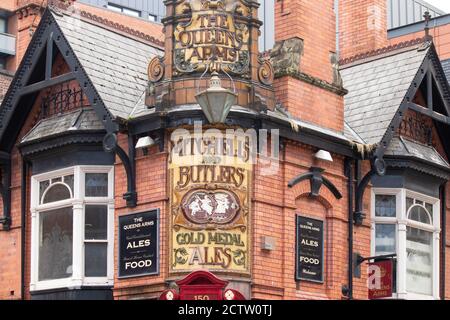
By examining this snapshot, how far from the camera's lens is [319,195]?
2570 cm

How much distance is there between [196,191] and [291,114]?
10.2ft

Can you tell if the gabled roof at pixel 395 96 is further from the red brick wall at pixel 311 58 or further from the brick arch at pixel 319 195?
the brick arch at pixel 319 195

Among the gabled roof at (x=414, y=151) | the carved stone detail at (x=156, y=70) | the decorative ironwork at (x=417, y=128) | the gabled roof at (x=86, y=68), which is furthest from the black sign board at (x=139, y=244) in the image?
the decorative ironwork at (x=417, y=128)

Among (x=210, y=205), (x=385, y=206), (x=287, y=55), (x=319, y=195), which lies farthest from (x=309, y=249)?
(x=287, y=55)

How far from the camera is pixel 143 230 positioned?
79.9ft

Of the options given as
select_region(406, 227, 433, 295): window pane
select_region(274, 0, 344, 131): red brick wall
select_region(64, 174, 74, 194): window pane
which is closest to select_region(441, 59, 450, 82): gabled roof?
select_region(406, 227, 433, 295): window pane

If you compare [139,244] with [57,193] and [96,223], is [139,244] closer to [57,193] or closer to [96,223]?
[96,223]

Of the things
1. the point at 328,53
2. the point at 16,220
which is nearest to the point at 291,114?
the point at 328,53

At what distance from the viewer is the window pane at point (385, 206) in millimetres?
27359

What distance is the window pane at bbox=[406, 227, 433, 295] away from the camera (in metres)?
27.4

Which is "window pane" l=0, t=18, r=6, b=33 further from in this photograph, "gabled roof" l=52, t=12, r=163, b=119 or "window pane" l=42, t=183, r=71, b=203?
"window pane" l=42, t=183, r=71, b=203

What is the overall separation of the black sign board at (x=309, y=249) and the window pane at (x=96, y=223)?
12.6 feet

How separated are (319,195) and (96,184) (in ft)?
14.7

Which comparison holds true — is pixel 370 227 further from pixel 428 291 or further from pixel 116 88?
pixel 116 88
